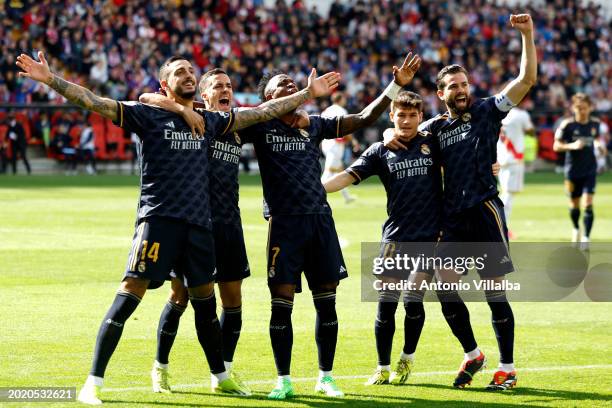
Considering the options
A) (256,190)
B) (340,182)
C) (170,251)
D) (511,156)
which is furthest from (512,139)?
(170,251)

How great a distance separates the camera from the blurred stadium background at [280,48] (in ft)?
117

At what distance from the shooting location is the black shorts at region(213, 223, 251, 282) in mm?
8406

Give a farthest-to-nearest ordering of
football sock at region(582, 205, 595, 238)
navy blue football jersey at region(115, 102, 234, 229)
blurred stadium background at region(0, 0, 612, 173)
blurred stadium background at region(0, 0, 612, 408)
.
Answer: blurred stadium background at region(0, 0, 612, 173) < football sock at region(582, 205, 595, 238) < blurred stadium background at region(0, 0, 612, 408) < navy blue football jersey at region(115, 102, 234, 229)

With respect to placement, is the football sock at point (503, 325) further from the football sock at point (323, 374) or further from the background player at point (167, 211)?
the background player at point (167, 211)

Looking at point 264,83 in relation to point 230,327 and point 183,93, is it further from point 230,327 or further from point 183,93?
point 230,327

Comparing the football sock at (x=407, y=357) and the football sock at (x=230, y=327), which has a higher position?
the football sock at (x=230, y=327)

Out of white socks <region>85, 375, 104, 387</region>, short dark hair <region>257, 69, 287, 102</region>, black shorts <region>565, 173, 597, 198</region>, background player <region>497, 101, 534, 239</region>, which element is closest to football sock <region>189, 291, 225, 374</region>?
white socks <region>85, 375, 104, 387</region>

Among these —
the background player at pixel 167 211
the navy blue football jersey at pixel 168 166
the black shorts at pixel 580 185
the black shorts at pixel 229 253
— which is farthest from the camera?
the black shorts at pixel 580 185

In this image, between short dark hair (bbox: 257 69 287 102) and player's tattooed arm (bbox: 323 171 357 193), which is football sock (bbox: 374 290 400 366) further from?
short dark hair (bbox: 257 69 287 102)

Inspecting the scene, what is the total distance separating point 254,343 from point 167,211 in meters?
2.61

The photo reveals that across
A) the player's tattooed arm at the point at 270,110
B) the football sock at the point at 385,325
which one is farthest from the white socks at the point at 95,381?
the football sock at the point at 385,325

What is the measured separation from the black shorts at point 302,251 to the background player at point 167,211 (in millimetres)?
522

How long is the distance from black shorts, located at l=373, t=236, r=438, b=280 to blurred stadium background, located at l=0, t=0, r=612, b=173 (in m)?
21.1

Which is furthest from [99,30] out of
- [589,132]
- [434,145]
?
[434,145]
